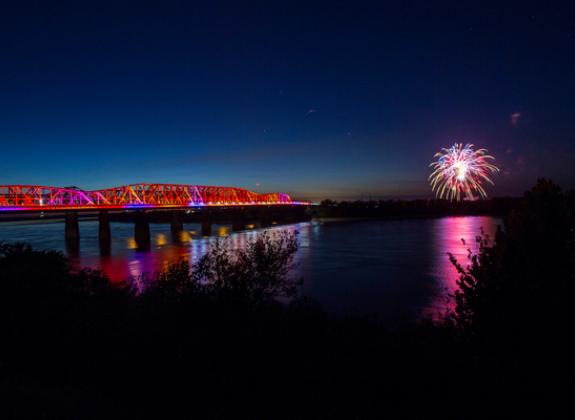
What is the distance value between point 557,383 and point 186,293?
11175mm

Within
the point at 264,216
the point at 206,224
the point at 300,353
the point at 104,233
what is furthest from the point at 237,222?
the point at 300,353

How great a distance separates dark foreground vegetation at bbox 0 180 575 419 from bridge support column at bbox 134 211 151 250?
85078 millimetres

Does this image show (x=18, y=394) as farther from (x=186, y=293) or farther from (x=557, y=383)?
(x=557, y=383)

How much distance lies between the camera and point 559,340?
1095cm

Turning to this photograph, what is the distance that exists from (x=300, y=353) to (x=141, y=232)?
330ft

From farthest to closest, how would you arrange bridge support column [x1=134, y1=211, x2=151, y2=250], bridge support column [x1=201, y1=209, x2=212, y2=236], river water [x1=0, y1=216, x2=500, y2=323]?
bridge support column [x1=201, y1=209, x2=212, y2=236]
bridge support column [x1=134, y1=211, x2=151, y2=250]
river water [x1=0, y1=216, x2=500, y2=323]

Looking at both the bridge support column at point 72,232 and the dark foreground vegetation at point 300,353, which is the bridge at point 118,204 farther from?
the dark foreground vegetation at point 300,353

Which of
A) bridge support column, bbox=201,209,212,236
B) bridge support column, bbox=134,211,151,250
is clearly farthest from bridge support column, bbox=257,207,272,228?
bridge support column, bbox=134,211,151,250

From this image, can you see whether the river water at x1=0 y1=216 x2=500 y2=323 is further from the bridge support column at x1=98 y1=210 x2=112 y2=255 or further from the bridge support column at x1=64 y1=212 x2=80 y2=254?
the bridge support column at x1=64 y1=212 x2=80 y2=254

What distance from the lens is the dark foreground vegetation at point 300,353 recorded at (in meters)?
8.77

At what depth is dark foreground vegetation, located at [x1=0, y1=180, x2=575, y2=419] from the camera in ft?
28.8

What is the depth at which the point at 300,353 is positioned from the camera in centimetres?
1113

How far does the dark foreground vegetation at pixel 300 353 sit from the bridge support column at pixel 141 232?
85.1 m

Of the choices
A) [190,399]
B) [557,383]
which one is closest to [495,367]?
[557,383]
